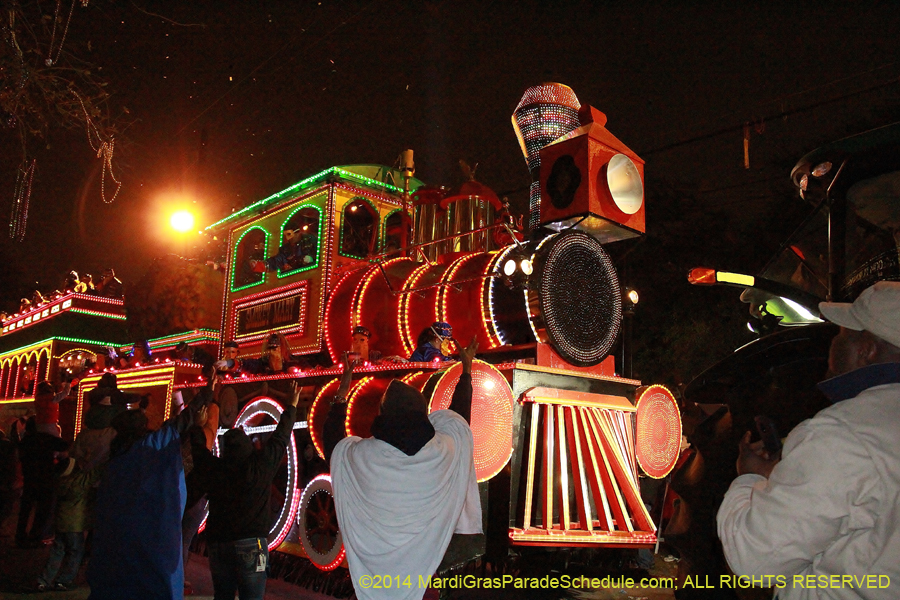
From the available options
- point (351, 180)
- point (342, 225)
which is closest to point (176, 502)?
point (342, 225)

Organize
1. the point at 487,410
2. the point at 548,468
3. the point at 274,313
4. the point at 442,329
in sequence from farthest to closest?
1. the point at 274,313
2. the point at 442,329
3. the point at 548,468
4. the point at 487,410

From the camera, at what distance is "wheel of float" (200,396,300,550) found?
22.3 feet

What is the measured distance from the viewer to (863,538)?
1714 mm

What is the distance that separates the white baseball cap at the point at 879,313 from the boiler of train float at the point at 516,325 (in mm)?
3365

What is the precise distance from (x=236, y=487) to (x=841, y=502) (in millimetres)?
3184

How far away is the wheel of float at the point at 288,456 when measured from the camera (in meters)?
6.81

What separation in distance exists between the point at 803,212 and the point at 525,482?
42.3 feet

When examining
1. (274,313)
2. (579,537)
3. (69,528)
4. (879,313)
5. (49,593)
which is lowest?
(49,593)

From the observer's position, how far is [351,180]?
26.4 ft

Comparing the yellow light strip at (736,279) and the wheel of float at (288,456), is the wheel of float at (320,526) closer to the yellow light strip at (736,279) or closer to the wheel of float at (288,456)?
the wheel of float at (288,456)

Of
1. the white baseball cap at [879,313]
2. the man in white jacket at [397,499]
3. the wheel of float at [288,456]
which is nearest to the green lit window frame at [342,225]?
the wheel of float at [288,456]

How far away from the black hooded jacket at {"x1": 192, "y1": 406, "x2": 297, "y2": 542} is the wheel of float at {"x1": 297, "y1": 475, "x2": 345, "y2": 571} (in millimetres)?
1948

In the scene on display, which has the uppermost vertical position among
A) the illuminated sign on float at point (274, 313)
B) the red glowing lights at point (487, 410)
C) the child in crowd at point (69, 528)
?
the illuminated sign on float at point (274, 313)

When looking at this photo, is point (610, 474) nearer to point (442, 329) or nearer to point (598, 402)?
point (598, 402)
